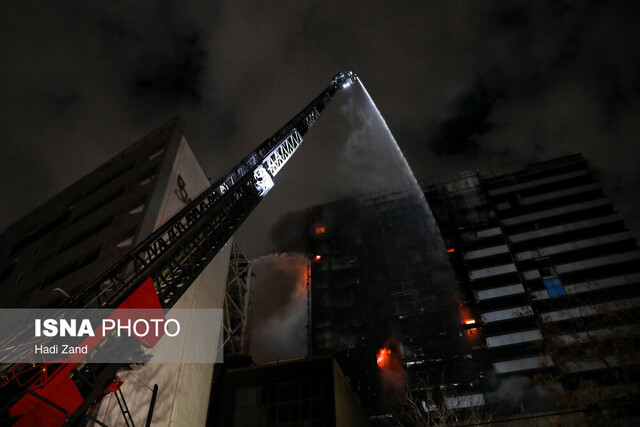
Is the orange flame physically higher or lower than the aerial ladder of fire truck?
higher

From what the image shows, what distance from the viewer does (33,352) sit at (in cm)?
789

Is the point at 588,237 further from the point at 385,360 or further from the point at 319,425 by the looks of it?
the point at 319,425

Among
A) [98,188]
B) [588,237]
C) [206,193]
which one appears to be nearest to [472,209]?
[588,237]

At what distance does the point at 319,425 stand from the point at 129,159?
2594 cm

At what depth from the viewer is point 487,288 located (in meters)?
66.8

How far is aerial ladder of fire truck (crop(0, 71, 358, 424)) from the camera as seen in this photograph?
24.7ft

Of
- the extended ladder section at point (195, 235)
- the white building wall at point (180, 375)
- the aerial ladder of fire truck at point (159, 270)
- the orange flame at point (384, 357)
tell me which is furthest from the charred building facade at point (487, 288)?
the aerial ladder of fire truck at point (159, 270)

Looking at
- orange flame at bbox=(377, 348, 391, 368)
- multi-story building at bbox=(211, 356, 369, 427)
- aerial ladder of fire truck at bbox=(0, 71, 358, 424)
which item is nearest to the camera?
aerial ladder of fire truck at bbox=(0, 71, 358, 424)

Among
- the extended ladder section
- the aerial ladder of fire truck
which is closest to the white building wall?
the extended ladder section

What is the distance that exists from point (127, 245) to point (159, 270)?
583 inches

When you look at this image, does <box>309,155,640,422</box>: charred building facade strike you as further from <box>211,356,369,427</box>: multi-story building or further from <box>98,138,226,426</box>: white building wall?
<box>98,138,226,426</box>: white building wall

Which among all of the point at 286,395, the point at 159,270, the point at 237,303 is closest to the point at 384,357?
the point at 237,303

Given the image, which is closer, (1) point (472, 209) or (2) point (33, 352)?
(2) point (33, 352)

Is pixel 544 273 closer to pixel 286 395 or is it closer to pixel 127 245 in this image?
pixel 286 395
